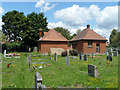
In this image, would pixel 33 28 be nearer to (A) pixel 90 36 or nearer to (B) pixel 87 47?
(A) pixel 90 36

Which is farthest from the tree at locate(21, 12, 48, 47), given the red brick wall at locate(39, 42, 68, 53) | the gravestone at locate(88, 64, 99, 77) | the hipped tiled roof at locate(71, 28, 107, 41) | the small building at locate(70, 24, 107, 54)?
the gravestone at locate(88, 64, 99, 77)

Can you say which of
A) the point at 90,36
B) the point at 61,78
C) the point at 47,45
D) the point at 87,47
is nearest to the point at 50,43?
the point at 47,45

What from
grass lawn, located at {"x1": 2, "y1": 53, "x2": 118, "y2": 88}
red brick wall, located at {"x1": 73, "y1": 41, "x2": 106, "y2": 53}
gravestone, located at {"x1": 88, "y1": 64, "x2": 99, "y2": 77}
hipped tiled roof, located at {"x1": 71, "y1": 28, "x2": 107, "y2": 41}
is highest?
hipped tiled roof, located at {"x1": 71, "y1": 28, "x2": 107, "y2": 41}

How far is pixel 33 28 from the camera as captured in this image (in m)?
43.9

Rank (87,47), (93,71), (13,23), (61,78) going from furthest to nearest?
(13,23), (87,47), (93,71), (61,78)

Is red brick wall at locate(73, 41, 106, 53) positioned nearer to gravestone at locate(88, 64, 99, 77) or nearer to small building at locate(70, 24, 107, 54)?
small building at locate(70, 24, 107, 54)

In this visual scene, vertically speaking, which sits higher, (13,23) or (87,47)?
(13,23)

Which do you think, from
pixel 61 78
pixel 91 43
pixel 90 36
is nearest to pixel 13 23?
pixel 90 36

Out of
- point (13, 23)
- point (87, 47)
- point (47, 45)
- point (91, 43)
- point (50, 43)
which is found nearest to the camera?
point (87, 47)

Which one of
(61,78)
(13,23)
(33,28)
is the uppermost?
(13,23)

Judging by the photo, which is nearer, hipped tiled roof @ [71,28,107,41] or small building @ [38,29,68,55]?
hipped tiled roof @ [71,28,107,41]

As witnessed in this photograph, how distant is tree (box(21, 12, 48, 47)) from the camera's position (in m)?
43.4

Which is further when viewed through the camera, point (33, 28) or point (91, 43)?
point (33, 28)

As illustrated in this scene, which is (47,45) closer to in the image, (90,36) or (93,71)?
(90,36)
